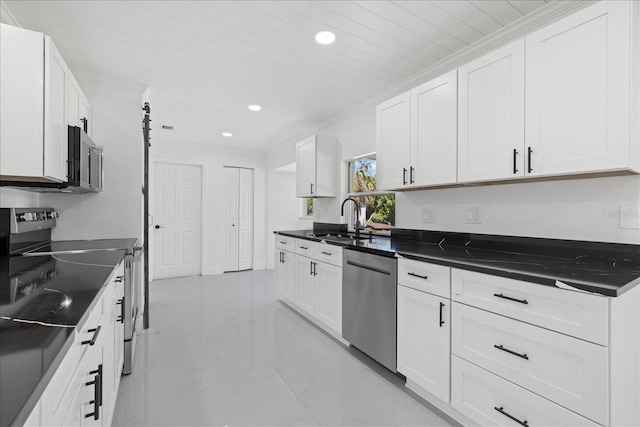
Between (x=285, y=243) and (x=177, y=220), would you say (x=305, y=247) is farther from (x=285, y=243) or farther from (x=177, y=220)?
(x=177, y=220)

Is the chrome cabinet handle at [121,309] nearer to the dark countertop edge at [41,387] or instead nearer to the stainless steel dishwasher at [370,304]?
the dark countertop edge at [41,387]

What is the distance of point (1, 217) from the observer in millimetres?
1876

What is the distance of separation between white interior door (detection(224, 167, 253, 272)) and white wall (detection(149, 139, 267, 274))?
110mm

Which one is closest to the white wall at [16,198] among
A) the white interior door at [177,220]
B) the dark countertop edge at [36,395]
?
the dark countertop edge at [36,395]

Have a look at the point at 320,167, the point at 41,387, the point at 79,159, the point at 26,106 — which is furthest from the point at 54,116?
the point at 320,167

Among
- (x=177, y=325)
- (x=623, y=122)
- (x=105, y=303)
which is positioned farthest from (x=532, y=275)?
(x=177, y=325)

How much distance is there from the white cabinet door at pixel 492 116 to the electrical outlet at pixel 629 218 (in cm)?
55

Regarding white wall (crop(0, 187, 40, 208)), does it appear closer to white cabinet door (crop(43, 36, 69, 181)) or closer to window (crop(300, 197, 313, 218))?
white cabinet door (crop(43, 36, 69, 181))

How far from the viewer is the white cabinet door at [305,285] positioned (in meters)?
3.21

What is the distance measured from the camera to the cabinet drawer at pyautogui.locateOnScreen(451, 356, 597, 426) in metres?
1.31

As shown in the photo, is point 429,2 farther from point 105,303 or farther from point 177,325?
point 177,325

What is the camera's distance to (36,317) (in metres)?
0.84

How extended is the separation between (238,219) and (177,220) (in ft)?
3.65

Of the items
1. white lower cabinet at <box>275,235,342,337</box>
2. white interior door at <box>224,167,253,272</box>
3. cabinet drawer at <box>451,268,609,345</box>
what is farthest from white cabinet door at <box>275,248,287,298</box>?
cabinet drawer at <box>451,268,609,345</box>
